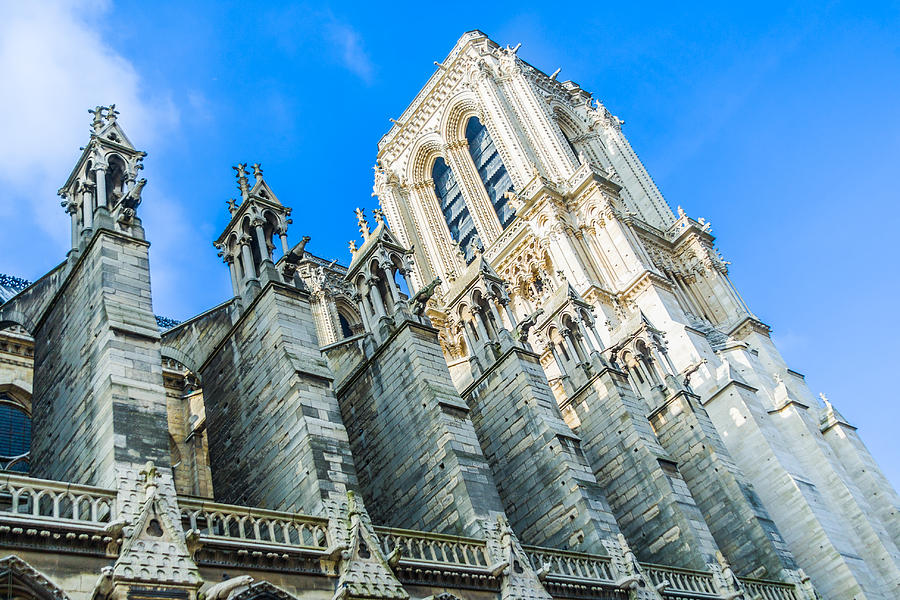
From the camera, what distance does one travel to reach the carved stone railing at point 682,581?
1855cm

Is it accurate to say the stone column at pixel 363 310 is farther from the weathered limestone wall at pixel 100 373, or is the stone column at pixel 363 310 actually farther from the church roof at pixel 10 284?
the church roof at pixel 10 284

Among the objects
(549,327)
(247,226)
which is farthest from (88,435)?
(549,327)

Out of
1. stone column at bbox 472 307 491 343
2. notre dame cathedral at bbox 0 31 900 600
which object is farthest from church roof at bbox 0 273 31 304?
stone column at bbox 472 307 491 343

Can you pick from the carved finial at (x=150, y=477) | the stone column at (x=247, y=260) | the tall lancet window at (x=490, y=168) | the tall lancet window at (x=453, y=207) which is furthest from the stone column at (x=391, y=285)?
the tall lancet window at (x=453, y=207)

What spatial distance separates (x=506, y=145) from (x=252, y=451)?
1167 inches

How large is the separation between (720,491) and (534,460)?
332 inches

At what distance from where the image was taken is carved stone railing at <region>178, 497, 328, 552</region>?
1215 centimetres

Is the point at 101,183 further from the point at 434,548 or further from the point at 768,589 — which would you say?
the point at 768,589

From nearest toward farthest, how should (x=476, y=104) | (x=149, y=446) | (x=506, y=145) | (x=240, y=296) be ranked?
(x=149, y=446) → (x=240, y=296) → (x=506, y=145) → (x=476, y=104)

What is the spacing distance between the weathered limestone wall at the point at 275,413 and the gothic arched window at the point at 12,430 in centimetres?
512

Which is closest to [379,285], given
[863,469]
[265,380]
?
[265,380]

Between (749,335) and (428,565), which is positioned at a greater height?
(749,335)

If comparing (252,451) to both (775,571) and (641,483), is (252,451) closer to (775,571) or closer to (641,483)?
(641,483)

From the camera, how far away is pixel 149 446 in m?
13.2
